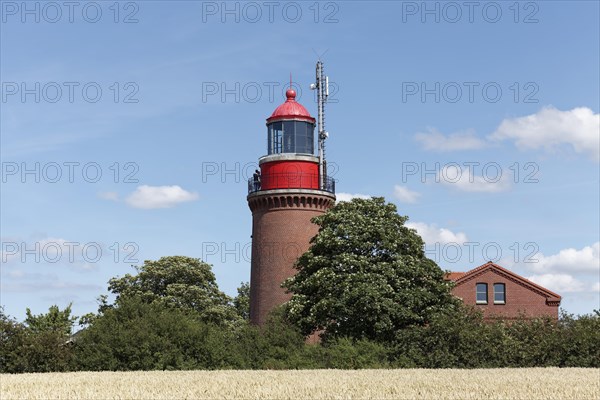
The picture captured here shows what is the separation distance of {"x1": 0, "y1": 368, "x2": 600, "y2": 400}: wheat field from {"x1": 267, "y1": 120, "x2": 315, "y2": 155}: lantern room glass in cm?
4278

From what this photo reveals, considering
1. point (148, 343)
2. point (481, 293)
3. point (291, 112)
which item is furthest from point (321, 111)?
point (148, 343)

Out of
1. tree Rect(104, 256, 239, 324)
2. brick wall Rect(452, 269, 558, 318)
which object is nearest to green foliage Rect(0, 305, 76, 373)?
tree Rect(104, 256, 239, 324)

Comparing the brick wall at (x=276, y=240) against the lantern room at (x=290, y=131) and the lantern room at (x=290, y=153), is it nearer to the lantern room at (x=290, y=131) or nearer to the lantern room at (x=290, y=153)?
the lantern room at (x=290, y=153)

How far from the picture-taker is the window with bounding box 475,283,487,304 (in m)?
74.9

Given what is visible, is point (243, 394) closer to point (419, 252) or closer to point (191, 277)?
point (419, 252)

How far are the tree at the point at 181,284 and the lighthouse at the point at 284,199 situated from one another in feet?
44.6

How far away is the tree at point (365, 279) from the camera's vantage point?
50.7m

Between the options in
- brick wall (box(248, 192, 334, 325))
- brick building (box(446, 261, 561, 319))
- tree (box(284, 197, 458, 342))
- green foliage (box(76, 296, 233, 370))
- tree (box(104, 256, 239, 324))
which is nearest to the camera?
green foliage (box(76, 296, 233, 370))

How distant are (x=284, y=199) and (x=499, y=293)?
21.9 meters

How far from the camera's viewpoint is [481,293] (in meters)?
75.2

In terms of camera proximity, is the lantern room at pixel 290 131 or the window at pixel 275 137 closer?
the lantern room at pixel 290 131

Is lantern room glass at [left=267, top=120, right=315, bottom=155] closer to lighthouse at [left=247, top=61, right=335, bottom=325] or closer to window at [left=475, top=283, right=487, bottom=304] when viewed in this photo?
lighthouse at [left=247, top=61, right=335, bottom=325]

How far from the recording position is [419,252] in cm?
5447

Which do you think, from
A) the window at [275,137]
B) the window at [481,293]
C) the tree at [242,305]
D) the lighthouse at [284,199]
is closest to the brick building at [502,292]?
the window at [481,293]
